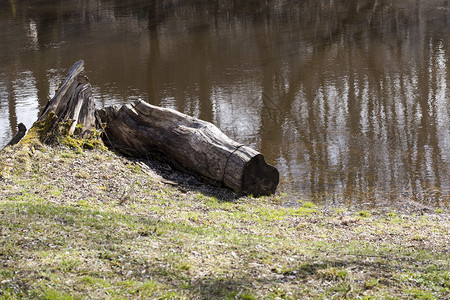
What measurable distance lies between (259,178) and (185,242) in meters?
4.08

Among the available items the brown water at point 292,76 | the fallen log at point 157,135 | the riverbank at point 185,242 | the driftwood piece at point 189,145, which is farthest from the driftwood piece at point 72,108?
the brown water at point 292,76

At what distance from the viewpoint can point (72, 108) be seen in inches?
495

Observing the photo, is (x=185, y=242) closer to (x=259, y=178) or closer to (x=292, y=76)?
(x=259, y=178)

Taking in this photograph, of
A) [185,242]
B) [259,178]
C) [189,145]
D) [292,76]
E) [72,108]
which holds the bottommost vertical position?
[259,178]

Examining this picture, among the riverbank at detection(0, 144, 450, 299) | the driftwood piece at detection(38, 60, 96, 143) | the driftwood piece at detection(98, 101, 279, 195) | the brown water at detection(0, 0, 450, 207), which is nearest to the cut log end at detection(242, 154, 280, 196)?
the driftwood piece at detection(98, 101, 279, 195)

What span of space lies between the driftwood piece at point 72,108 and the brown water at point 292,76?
3.34 m

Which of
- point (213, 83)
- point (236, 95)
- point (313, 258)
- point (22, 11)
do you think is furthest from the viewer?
point (22, 11)

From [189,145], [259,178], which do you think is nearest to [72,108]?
[189,145]

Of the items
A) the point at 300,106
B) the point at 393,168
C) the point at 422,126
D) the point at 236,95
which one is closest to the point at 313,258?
the point at 393,168

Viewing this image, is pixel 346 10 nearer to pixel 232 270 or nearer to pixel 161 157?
pixel 161 157

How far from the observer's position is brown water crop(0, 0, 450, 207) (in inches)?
509

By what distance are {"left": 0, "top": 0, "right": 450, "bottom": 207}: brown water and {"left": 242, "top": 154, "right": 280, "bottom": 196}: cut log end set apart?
2.14 feet

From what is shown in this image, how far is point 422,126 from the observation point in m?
14.9

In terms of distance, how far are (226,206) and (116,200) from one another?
2.11 m
